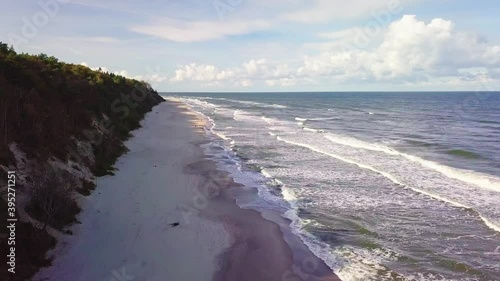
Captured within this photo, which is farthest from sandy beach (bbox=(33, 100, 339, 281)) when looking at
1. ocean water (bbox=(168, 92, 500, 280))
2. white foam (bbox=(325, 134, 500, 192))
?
white foam (bbox=(325, 134, 500, 192))

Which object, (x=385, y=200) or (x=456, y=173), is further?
(x=456, y=173)

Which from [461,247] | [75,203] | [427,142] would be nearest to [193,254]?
[75,203]

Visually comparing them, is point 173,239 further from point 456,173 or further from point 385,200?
point 456,173

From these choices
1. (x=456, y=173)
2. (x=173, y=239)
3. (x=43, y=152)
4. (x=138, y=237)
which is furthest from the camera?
(x=456, y=173)

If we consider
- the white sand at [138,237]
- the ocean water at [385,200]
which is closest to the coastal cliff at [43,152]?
the white sand at [138,237]

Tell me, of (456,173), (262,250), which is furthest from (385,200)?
(456,173)

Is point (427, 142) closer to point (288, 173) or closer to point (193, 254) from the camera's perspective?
point (288, 173)
